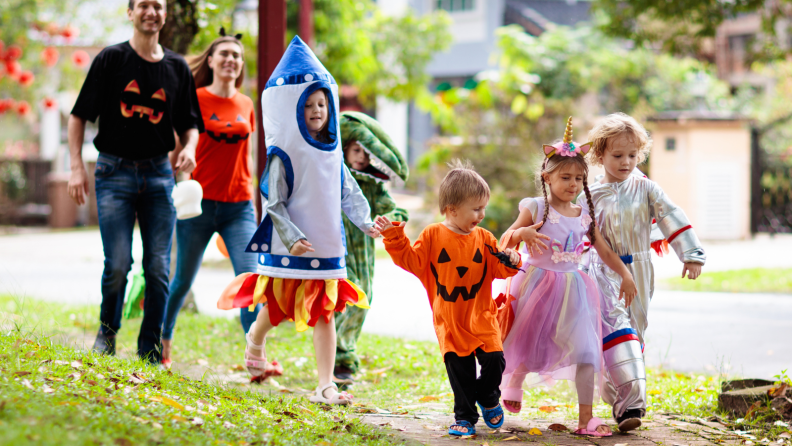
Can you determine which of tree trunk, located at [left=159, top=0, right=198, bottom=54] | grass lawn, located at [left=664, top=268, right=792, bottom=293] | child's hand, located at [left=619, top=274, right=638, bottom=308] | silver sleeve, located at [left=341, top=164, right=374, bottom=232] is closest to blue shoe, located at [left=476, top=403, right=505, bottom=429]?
child's hand, located at [left=619, top=274, right=638, bottom=308]

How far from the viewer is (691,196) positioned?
48.1ft

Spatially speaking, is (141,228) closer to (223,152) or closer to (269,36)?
(223,152)

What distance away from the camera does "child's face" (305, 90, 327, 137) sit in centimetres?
404

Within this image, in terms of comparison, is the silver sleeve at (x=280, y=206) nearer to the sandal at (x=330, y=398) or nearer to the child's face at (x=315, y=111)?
the child's face at (x=315, y=111)

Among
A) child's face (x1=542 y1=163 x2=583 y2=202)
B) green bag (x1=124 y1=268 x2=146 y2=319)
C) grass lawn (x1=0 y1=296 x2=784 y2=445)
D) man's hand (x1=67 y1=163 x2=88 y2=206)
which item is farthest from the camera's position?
green bag (x1=124 y1=268 x2=146 y2=319)

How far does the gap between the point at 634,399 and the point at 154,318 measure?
272 cm

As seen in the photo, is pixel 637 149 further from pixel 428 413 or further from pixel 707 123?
pixel 707 123

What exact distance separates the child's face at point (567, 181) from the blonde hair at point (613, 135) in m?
0.29

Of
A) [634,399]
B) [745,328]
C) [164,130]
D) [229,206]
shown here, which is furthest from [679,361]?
[164,130]

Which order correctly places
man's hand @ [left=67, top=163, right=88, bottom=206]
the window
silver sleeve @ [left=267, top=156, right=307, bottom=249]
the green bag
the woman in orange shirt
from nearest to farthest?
silver sleeve @ [left=267, top=156, right=307, bottom=249] → man's hand @ [left=67, top=163, right=88, bottom=206] → the woman in orange shirt → the green bag → the window

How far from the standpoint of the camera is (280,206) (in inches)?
154

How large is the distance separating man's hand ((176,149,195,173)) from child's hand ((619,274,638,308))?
8.02ft

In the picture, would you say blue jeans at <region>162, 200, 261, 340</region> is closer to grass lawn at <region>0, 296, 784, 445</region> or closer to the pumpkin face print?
the pumpkin face print

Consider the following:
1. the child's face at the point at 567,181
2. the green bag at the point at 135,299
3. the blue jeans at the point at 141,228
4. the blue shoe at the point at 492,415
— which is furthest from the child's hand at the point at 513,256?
the green bag at the point at 135,299
